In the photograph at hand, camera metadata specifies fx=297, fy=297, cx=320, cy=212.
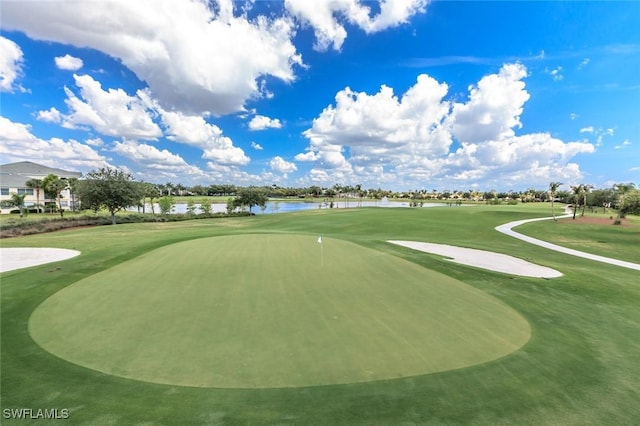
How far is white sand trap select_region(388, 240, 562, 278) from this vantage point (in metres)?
15.3

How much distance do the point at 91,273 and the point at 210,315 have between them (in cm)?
794

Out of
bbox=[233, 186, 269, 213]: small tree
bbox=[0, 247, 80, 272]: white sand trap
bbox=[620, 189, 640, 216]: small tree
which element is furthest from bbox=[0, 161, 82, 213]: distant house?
bbox=[620, 189, 640, 216]: small tree

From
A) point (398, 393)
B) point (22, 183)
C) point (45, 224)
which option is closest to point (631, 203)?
point (398, 393)

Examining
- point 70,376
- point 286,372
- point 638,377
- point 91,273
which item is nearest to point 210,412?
point 286,372

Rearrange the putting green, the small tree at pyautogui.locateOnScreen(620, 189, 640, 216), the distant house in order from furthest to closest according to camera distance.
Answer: the distant house → the small tree at pyautogui.locateOnScreen(620, 189, 640, 216) → the putting green

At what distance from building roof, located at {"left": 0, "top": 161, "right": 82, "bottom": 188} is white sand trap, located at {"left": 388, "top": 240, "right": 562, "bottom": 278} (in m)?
94.5

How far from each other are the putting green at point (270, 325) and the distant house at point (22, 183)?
80.8 m

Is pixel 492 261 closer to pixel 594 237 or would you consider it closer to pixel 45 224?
pixel 594 237

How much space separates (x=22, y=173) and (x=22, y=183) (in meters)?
13.4

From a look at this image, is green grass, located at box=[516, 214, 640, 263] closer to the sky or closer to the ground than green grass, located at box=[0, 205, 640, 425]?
closer to the ground

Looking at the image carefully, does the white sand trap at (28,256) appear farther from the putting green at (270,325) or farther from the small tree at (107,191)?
the small tree at (107,191)

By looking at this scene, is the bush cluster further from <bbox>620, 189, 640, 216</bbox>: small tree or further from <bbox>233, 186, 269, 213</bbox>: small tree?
<bbox>620, 189, 640, 216</bbox>: small tree

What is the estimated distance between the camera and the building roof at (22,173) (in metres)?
70.9

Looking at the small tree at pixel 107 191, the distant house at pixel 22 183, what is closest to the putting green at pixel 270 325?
the small tree at pixel 107 191
